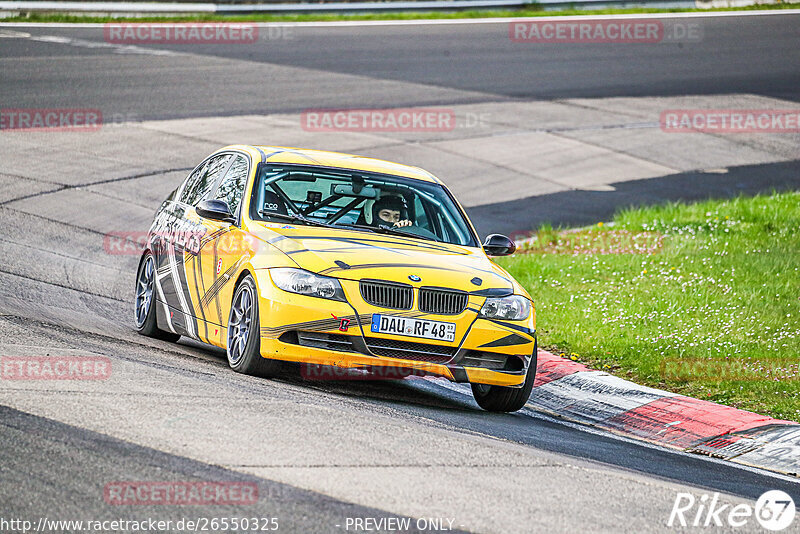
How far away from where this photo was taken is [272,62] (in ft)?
87.7

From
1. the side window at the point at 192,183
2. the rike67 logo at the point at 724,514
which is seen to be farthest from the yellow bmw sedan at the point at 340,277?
the rike67 logo at the point at 724,514

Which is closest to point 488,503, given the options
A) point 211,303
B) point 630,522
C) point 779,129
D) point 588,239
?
point 630,522

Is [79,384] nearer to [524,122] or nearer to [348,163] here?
[348,163]

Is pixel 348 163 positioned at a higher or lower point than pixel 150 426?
higher

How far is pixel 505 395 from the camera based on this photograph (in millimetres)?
8656

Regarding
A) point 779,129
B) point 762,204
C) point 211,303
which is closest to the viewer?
point 211,303

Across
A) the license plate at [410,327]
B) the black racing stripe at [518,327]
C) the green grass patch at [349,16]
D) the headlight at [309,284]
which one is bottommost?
the black racing stripe at [518,327]

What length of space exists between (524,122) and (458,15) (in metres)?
11.8

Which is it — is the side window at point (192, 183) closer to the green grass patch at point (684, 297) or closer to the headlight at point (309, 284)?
the headlight at point (309, 284)

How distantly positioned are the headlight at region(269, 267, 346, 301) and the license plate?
0.29 m

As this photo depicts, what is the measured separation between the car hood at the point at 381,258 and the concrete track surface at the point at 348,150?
2.74ft

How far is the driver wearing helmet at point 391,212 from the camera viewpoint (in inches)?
365

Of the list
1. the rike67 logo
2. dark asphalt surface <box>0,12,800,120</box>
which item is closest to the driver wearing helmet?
the rike67 logo

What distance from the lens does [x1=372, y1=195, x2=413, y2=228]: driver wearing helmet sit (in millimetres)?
9273
